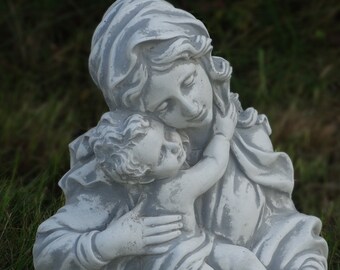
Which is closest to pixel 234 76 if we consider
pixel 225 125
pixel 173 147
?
pixel 225 125

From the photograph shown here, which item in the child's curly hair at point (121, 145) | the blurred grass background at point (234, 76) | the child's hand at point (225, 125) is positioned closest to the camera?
the child's curly hair at point (121, 145)

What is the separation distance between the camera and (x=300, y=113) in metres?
4.67

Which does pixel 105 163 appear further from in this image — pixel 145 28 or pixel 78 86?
pixel 78 86

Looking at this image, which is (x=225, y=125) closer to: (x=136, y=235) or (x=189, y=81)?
(x=189, y=81)

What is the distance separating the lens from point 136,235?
7.65 feet

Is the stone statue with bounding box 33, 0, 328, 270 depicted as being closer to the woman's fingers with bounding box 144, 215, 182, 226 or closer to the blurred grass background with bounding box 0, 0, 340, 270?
the woman's fingers with bounding box 144, 215, 182, 226

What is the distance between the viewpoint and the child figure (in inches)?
90.6

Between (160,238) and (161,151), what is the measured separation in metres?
0.19

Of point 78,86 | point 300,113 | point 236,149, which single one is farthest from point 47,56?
point 236,149

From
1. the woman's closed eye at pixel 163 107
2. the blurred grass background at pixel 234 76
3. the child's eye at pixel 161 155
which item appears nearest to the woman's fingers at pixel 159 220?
the child's eye at pixel 161 155

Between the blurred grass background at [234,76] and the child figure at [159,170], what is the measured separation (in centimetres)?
154

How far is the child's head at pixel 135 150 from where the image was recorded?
2.29 m

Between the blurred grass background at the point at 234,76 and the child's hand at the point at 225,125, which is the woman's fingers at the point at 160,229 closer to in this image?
the child's hand at the point at 225,125

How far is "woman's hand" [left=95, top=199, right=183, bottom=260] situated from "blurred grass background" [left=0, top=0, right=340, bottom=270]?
5.14ft
